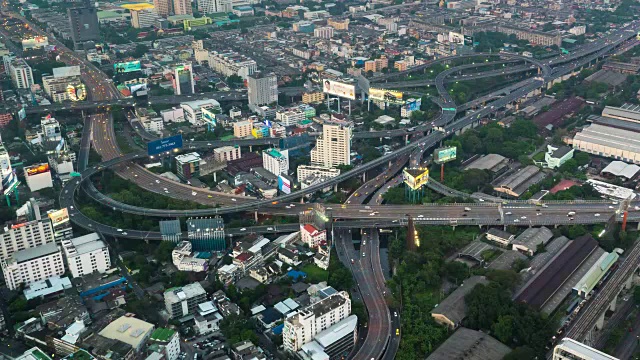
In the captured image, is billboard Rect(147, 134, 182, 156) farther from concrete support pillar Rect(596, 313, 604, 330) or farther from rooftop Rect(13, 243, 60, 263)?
concrete support pillar Rect(596, 313, 604, 330)

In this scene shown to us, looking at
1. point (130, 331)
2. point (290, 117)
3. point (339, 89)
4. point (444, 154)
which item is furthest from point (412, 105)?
point (130, 331)

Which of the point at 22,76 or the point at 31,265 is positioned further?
the point at 22,76

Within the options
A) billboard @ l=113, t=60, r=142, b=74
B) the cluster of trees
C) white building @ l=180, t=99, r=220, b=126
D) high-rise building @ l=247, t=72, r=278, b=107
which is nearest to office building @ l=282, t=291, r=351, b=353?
the cluster of trees

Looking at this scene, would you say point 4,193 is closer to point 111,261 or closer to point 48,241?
point 48,241

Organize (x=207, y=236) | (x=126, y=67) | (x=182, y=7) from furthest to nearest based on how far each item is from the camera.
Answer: (x=182, y=7) < (x=126, y=67) < (x=207, y=236)

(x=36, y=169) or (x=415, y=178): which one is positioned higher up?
(x=36, y=169)

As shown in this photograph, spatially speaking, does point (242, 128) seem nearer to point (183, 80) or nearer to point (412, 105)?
point (183, 80)
